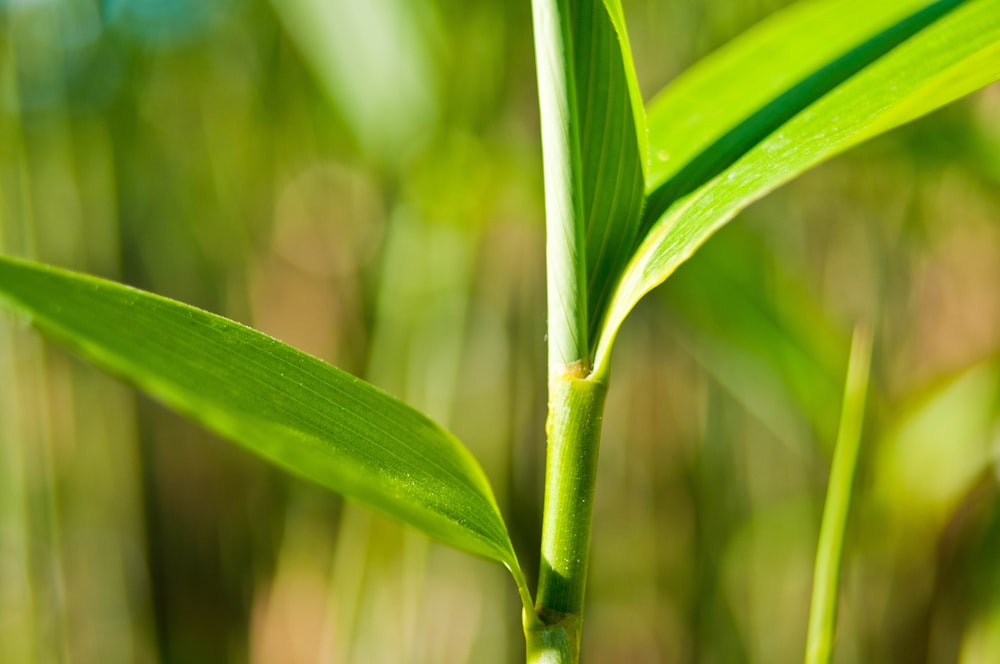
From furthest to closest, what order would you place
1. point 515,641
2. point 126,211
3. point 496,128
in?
point 126,211, point 515,641, point 496,128

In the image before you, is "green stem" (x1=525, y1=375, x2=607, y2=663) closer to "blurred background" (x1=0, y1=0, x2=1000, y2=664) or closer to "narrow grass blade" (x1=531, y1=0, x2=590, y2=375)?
"narrow grass blade" (x1=531, y1=0, x2=590, y2=375)

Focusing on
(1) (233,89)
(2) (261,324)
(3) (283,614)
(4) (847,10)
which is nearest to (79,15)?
(1) (233,89)

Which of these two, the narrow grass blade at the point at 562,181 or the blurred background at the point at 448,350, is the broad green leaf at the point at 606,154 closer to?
the narrow grass blade at the point at 562,181

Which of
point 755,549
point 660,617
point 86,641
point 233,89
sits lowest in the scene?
point 86,641

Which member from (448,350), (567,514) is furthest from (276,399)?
(448,350)

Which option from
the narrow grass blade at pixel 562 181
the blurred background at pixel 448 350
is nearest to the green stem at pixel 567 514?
the narrow grass blade at pixel 562 181

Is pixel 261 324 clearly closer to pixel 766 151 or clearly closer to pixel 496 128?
pixel 496 128
